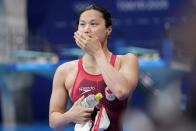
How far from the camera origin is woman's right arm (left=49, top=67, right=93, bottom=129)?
1.70 metres

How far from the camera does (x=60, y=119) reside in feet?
5.96

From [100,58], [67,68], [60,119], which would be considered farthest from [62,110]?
[100,58]

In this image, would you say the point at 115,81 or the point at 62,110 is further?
the point at 62,110

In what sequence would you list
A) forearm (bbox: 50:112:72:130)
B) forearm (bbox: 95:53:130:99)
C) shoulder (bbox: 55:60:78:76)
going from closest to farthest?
1. forearm (bbox: 95:53:130:99)
2. forearm (bbox: 50:112:72:130)
3. shoulder (bbox: 55:60:78:76)

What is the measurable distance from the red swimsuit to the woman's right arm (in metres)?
0.08

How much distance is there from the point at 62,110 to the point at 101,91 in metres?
0.27

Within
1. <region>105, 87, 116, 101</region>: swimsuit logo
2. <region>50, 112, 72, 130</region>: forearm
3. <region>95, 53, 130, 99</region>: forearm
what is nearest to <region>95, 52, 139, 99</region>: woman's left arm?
<region>95, 53, 130, 99</region>: forearm

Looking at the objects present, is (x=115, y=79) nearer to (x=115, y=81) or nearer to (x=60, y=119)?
(x=115, y=81)

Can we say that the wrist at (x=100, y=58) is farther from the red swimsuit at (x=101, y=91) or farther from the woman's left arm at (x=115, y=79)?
the red swimsuit at (x=101, y=91)

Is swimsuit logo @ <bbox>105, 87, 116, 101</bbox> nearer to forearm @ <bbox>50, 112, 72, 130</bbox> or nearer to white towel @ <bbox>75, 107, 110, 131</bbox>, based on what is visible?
white towel @ <bbox>75, 107, 110, 131</bbox>

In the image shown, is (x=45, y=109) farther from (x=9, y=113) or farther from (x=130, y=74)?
(x=130, y=74)

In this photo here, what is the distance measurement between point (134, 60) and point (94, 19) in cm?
33

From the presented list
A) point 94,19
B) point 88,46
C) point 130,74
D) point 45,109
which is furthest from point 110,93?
point 45,109

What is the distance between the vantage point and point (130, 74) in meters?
1.81
